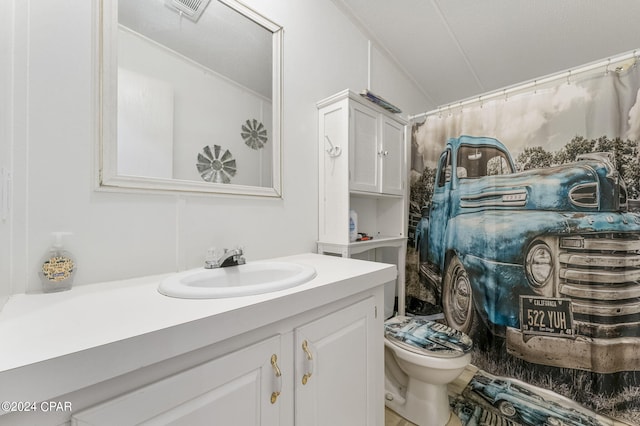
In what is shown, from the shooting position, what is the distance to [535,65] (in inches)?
80.0

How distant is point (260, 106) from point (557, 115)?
5.17ft

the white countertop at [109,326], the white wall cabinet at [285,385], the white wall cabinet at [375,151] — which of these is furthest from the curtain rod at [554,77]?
the white countertop at [109,326]

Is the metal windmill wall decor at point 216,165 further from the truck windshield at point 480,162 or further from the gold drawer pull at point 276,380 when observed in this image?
the truck windshield at point 480,162

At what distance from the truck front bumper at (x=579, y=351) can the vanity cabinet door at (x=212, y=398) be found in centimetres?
153

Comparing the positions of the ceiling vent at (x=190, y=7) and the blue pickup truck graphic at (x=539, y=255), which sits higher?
the ceiling vent at (x=190, y=7)

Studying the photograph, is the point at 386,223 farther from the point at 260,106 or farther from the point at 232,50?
the point at 232,50

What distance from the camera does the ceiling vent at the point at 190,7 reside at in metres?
0.97

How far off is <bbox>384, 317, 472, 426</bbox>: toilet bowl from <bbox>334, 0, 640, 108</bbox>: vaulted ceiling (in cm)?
187

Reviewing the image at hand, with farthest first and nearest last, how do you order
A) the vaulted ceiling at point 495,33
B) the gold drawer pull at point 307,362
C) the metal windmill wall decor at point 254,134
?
the vaulted ceiling at point 495,33, the metal windmill wall decor at point 254,134, the gold drawer pull at point 307,362

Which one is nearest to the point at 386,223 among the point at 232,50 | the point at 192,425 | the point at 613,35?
the point at 232,50

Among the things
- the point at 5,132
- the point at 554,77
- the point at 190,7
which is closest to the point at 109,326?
the point at 5,132

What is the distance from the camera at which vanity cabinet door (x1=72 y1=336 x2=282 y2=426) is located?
453 mm

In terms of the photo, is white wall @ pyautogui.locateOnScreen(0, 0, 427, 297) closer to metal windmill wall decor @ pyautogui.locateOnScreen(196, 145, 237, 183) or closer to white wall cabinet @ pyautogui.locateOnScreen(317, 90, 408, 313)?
metal windmill wall decor @ pyautogui.locateOnScreen(196, 145, 237, 183)

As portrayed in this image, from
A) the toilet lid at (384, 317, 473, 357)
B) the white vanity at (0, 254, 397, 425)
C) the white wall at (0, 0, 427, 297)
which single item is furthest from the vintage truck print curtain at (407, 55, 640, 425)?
the white wall at (0, 0, 427, 297)
